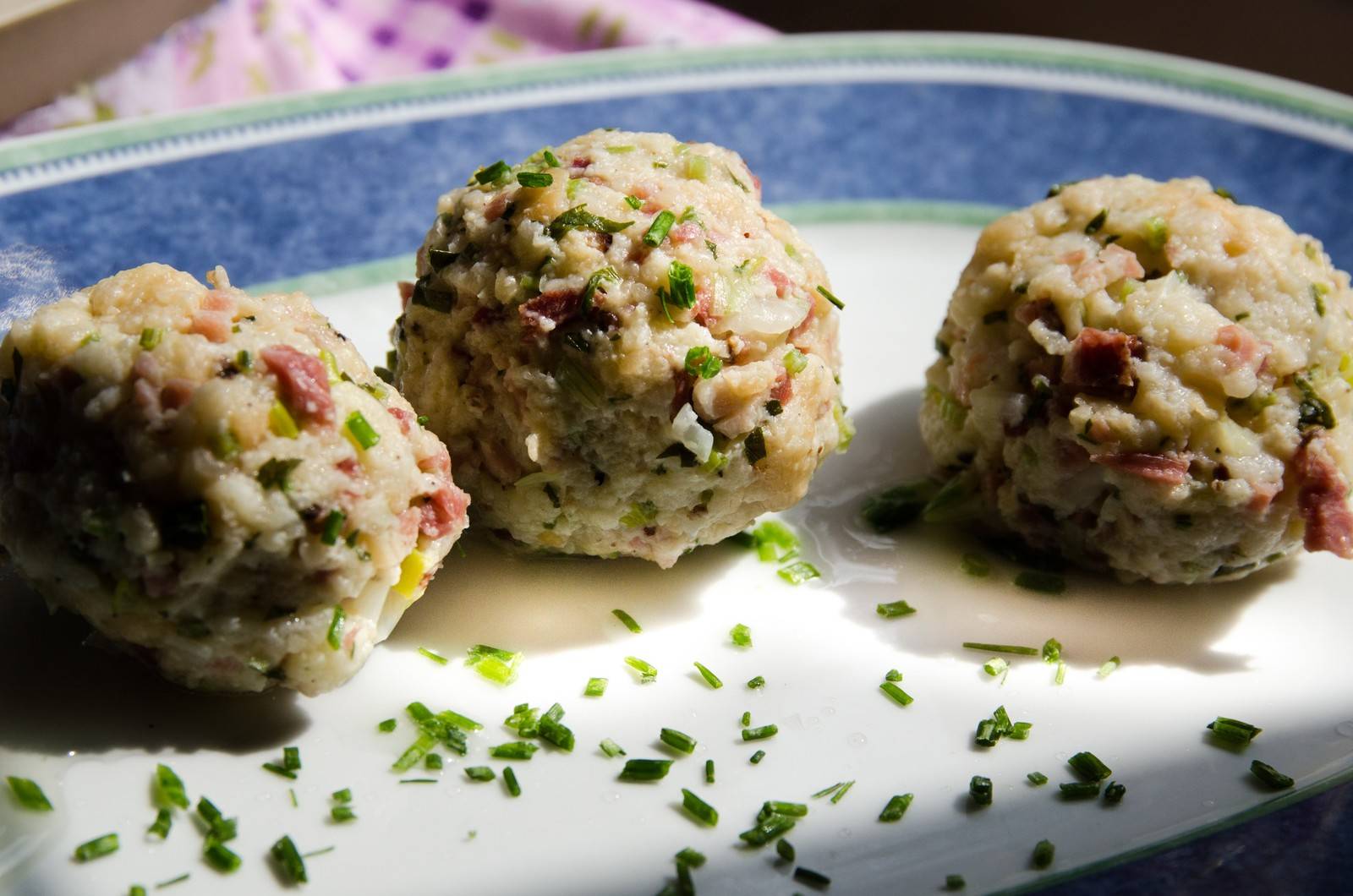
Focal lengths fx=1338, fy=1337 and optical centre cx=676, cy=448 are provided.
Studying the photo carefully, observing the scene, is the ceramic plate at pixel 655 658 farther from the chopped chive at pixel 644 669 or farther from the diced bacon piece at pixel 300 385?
the diced bacon piece at pixel 300 385

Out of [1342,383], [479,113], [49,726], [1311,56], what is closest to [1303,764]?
[1342,383]

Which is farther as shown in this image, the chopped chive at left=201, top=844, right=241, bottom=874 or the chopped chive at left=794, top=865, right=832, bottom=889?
the chopped chive at left=794, top=865, right=832, bottom=889

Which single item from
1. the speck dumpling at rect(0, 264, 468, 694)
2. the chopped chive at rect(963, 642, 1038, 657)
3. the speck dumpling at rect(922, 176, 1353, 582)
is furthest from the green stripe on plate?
the chopped chive at rect(963, 642, 1038, 657)

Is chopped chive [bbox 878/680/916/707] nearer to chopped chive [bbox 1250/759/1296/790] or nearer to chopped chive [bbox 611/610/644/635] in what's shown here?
chopped chive [bbox 611/610/644/635]

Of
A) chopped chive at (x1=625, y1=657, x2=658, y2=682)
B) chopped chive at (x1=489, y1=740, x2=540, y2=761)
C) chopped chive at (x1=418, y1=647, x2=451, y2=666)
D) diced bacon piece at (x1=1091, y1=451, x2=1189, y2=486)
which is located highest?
diced bacon piece at (x1=1091, y1=451, x2=1189, y2=486)

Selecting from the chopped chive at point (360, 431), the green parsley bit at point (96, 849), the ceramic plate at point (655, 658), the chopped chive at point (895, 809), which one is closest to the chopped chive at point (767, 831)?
the ceramic plate at point (655, 658)

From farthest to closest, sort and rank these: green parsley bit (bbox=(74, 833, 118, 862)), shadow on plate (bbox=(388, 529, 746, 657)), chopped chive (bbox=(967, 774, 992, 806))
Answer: shadow on plate (bbox=(388, 529, 746, 657))
chopped chive (bbox=(967, 774, 992, 806))
green parsley bit (bbox=(74, 833, 118, 862))

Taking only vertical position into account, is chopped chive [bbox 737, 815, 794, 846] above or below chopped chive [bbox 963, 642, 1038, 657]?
above

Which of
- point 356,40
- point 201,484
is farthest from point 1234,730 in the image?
point 356,40

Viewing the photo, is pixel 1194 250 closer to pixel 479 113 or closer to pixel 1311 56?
pixel 479 113
